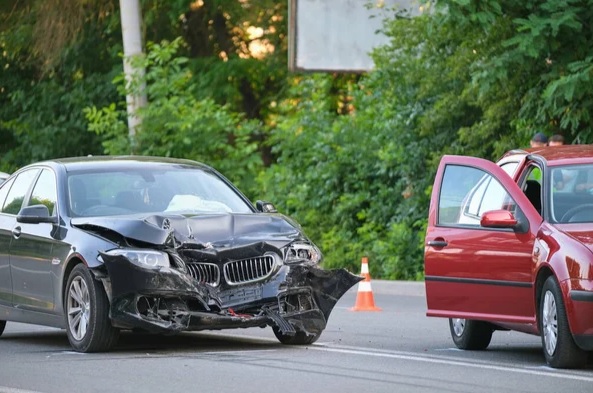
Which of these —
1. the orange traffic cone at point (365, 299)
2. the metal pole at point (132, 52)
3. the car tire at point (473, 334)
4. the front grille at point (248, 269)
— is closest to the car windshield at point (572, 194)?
the car tire at point (473, 334)

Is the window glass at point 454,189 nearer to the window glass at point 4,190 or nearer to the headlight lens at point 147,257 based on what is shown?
the headlight lens at point 147,257

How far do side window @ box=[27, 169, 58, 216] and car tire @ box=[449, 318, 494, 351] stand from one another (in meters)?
3.38

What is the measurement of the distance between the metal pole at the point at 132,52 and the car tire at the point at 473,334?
16362 millimetres

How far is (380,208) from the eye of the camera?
84.1 ft

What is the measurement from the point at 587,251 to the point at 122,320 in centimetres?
337

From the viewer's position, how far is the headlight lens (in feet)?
37.7

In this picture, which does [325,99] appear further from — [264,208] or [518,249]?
[518,249]

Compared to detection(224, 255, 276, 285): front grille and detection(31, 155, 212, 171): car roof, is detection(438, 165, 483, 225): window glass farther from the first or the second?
detection(31, 155, 212, 171): car roof

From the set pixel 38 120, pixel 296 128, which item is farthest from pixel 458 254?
pixel 38 120

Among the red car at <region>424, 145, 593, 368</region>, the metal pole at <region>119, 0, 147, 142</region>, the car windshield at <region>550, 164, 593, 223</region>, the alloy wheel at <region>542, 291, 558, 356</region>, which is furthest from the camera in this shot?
the metal pole at <region>119, 0, 147, 142</region>

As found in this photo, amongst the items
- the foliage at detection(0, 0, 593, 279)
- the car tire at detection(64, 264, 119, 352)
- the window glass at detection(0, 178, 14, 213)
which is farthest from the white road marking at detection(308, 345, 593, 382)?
the foliage at detection(0, 0, 593, 279)

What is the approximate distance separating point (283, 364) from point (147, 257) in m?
1.32

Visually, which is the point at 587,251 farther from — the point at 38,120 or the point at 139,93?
the point at 38,120

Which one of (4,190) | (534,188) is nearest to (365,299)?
(4,190)
